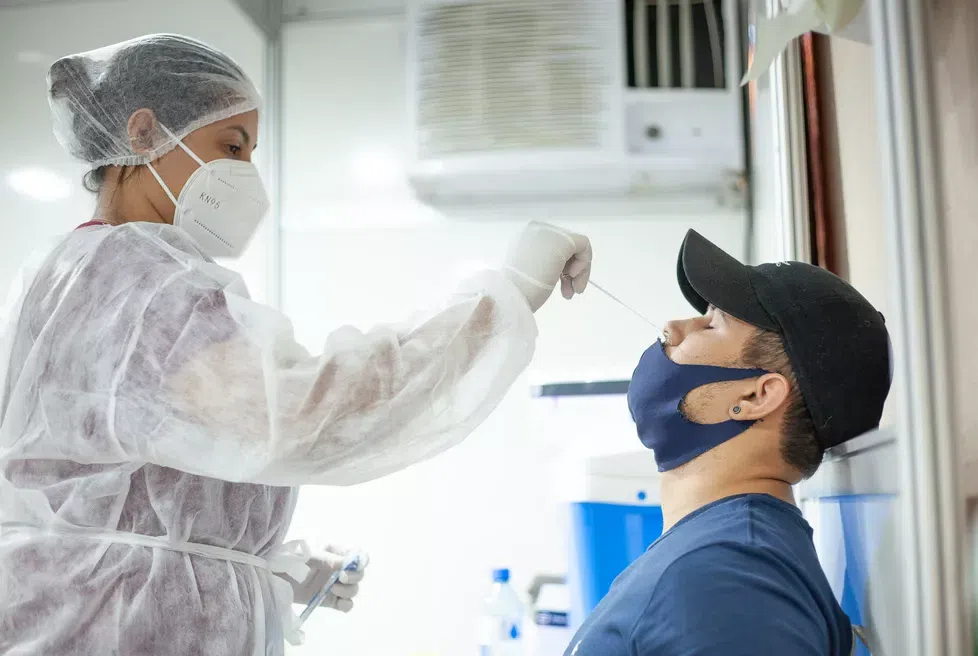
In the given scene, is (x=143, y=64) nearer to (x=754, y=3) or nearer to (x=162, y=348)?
(x=162, y=348)

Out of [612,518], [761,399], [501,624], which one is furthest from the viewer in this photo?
[501,624]

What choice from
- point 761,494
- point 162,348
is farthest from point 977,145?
point 162,348

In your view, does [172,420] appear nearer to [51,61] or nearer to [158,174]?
[158,174]

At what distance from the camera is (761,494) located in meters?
1.09

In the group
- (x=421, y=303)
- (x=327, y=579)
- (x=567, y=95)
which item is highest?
(x=567, y=95)

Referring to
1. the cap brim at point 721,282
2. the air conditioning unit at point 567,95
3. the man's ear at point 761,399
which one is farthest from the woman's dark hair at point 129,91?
the air conditioning unit at point 567,95

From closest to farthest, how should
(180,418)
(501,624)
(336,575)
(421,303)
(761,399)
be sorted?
(180,418)
(761,399)
(336,575)
(501,624)
(421,303)

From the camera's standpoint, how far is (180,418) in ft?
3.24

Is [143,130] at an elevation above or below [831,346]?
above

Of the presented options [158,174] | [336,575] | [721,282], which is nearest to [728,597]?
[721,282]

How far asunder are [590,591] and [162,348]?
992 millimetres

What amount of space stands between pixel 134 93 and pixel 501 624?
137cm

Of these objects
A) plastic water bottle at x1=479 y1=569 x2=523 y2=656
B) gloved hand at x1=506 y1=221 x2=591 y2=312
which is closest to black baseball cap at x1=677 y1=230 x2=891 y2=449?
gloved hand at x1=506 y1=221 x2=591 y2=312

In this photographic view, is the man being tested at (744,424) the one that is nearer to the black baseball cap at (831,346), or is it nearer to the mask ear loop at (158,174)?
the black baseball cap at (831,346)
